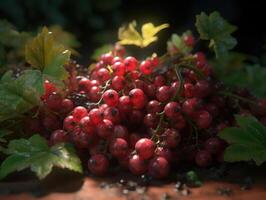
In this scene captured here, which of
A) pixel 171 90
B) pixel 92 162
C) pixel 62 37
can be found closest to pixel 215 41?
pixel 171 90

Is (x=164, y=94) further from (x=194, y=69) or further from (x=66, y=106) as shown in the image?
(x=66, y=106)

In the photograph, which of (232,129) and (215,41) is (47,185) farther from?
(215,41)

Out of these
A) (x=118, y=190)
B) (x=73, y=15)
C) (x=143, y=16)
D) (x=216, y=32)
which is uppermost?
(x=143, y=16)

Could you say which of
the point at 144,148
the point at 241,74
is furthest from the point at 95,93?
the point at 241,74

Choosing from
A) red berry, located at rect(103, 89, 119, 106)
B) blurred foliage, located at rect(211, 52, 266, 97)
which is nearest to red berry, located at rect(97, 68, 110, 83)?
red berry, located at rect(103, 89, 119, 106)

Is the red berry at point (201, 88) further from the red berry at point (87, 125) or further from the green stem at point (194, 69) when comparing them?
the red berry at point (87, 125)

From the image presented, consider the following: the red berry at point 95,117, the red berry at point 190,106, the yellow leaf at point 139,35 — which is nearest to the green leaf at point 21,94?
the red berry at point 95,117

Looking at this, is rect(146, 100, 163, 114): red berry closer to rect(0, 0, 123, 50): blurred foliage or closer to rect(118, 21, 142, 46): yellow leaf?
rect(118, 21, 142, 46): yellow leaf
